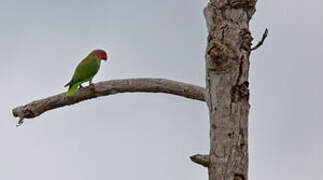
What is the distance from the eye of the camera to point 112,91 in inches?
195

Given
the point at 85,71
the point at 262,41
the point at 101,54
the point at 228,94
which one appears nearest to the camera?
the point at 228,94

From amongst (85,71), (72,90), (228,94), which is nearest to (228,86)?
(228,94)

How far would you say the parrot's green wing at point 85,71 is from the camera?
18.4 feet

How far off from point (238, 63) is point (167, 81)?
1075 mm

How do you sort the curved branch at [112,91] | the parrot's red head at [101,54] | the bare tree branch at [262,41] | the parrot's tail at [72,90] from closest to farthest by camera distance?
the bare tree branch at [262,41] → the curved branch at [112,91] → the parrot's tail at [72,90] → the parrot's red head at [101,54]

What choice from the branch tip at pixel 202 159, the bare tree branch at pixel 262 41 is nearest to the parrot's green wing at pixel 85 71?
the branch tip at pixel 202 159

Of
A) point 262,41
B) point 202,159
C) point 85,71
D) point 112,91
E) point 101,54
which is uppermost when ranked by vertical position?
point 101,54

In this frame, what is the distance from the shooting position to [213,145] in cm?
388

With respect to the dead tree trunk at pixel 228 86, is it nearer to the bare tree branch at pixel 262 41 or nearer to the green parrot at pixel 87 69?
the bare tree branch at pixel 262 41

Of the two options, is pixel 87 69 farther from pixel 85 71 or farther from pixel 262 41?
pixel 262 41

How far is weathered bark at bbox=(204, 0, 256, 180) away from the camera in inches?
150

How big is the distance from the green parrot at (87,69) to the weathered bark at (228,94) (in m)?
1.98

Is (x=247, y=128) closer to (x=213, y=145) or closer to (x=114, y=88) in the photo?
(x=213, y=145)

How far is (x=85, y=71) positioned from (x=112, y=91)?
50.6 inches
